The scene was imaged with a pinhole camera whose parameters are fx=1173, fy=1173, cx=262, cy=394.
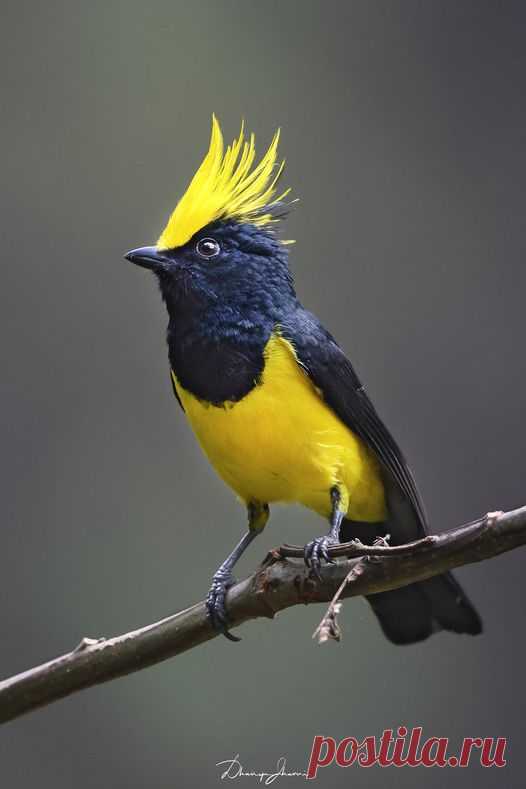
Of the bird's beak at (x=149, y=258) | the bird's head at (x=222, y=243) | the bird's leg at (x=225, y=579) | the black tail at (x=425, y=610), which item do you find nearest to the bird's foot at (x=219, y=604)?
the bird's leg at (x=225, y=579)

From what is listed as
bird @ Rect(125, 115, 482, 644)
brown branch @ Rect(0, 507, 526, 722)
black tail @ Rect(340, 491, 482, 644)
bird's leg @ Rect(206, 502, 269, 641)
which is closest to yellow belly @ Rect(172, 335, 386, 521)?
bird @ Rect(125, 115, 482, 644)

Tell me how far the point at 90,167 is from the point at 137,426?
4.84 feet

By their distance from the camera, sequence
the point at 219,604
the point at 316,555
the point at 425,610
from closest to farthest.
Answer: the point at 316,555 < the point at 219,604 < the point at 425,610

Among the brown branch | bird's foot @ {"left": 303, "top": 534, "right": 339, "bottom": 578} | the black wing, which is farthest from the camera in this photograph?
the black wing

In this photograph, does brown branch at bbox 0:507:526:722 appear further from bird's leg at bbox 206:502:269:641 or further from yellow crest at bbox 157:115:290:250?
yellow crest at bbox 157:115:290:250

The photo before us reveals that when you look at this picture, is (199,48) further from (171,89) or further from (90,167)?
(90,167)

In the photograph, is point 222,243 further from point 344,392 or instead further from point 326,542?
point 326,542

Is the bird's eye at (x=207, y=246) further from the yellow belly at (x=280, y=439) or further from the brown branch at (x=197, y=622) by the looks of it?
the brown branch at (x=197, y=622)

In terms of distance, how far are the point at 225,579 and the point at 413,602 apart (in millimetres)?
674

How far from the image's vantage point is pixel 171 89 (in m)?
6.52

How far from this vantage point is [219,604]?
295 centimetres

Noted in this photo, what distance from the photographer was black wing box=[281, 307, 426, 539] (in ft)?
11.0

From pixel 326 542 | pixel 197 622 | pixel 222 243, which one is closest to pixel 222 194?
pixel 222 243

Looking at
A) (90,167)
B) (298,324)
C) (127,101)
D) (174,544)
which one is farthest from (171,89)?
(298,324)
